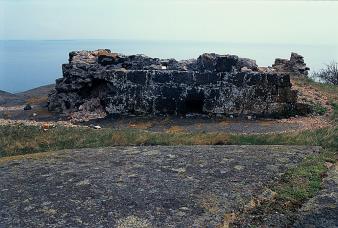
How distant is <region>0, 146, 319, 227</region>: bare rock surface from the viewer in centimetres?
820

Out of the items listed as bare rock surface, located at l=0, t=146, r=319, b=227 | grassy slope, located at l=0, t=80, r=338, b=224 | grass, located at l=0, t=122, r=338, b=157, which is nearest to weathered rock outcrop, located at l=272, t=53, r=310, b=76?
grassy slope, located at l=0, t=80, r=338, b=224

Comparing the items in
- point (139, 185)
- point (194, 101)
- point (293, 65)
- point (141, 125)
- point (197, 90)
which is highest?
point (293, 65)

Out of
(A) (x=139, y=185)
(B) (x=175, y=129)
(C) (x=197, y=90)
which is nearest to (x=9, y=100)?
(C) (x=197, y=90)

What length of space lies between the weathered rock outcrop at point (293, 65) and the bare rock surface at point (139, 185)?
21039mm

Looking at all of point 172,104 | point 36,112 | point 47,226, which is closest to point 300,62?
point 172,104

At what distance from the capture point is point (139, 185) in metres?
9.66

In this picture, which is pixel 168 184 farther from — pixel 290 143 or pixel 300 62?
pixel 300 62

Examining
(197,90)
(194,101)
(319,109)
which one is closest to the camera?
(319,109)

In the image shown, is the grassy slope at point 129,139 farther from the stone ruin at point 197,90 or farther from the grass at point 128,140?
the stone ruin at point 197,90

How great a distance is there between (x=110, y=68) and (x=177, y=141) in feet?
41.9

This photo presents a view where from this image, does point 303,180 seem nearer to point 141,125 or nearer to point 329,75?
point 141,125

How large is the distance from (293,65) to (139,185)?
26.4m

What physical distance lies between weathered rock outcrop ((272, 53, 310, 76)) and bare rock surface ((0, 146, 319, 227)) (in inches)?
828

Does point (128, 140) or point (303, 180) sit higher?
point (303, 180)
